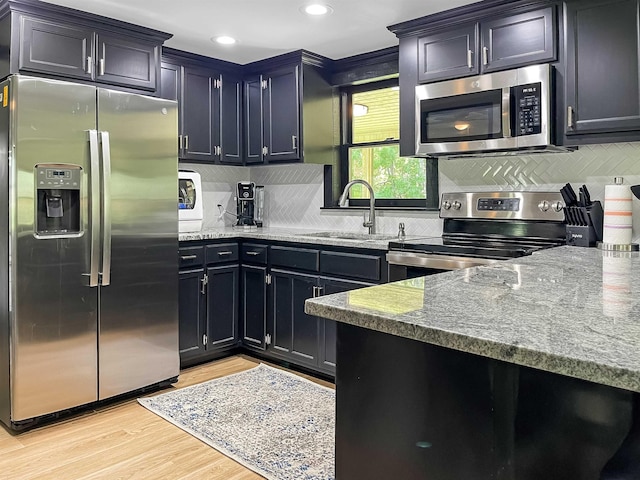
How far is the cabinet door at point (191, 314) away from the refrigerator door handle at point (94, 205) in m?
0.71

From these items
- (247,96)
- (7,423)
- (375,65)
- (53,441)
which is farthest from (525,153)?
(7,423)

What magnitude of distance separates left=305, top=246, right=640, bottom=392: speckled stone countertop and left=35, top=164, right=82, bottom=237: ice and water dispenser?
197 cm

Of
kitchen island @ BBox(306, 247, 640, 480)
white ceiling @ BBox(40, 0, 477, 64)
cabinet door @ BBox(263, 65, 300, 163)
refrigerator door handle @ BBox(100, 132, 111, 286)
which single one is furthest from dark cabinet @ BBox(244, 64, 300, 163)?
kitchen island @ BBox(306, 247, 640, 480)

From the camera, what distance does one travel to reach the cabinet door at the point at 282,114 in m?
3.83

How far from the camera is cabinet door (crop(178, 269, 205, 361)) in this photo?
3436 mm

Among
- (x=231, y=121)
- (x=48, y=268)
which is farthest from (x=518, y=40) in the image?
(x=48, y=268)

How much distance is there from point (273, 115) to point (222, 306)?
150cm

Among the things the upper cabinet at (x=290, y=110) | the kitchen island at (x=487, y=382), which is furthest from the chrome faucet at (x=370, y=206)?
the kitchen island at (x=487, y=382)

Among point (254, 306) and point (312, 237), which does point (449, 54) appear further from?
point (254, 306)

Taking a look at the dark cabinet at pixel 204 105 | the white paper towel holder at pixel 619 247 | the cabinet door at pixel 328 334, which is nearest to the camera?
the white paper towel holder at pixel 619 247

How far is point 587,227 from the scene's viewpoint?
8.61 feet

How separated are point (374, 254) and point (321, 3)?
1.44 meters

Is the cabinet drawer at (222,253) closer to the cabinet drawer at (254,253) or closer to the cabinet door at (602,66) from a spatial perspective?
the cabinet drawer at (254,253)

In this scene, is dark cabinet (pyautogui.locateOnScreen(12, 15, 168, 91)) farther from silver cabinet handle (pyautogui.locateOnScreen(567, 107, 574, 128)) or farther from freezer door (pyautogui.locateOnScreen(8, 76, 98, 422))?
silver cabinet handle (pyautogui.locateOnScreen(567, 107, 574, 128))
